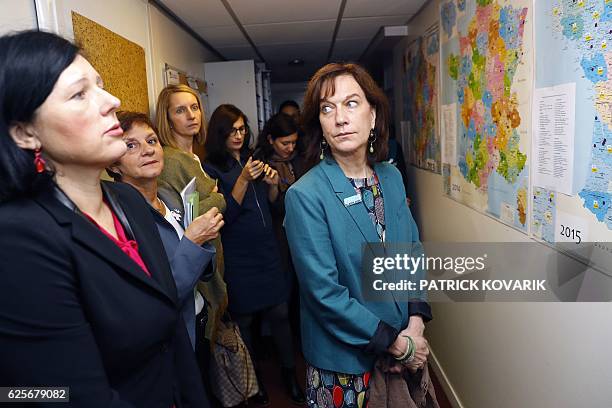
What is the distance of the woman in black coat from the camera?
705 mm

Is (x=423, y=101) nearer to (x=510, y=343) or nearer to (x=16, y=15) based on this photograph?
(x=510, y=343)

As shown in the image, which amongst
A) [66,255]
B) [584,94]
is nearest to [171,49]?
[66,255]

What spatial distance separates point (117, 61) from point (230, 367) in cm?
162

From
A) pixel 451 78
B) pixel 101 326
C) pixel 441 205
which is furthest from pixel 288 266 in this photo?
pixel 101 326

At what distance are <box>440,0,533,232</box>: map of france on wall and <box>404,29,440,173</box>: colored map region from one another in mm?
257

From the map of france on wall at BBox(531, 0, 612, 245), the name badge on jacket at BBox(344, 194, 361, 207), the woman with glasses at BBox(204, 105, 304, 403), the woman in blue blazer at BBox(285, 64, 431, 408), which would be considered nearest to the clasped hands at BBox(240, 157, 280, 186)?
the woman with glasses at BBox(204, 105, 304, 403)

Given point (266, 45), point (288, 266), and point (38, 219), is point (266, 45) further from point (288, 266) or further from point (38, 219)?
point (38, 219)

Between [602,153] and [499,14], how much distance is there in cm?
82

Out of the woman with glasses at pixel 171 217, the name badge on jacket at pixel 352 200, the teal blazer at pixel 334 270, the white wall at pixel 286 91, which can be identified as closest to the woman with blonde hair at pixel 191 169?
the woman with glasses at pixel 171 217

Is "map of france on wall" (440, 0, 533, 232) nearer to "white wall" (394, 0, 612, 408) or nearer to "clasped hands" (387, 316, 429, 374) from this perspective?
"white wall" (394, 0, 612, 408)

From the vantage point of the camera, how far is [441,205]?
8.52 feet

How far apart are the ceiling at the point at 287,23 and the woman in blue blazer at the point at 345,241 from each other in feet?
4.82

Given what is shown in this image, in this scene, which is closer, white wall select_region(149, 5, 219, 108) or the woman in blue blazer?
the woman in blue blazer

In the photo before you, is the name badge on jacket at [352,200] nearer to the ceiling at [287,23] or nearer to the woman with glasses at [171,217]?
the woman with glasses at [171,217]
